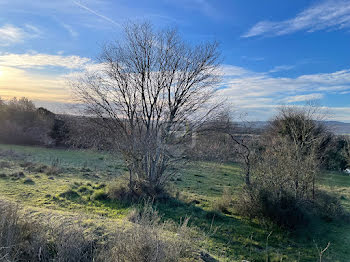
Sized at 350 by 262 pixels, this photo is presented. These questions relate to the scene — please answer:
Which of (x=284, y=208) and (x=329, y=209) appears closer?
(x=284, y=208)

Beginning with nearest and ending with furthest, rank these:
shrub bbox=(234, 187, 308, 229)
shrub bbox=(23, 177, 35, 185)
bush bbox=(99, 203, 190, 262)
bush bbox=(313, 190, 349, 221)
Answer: bush bbox=(99, 203, 190, 262) < shrub bbox=(234, 187, 308, 229) < bush bbox=(313, 190, 349, 221) < shrub bbox=(23, 177, 35, 185)

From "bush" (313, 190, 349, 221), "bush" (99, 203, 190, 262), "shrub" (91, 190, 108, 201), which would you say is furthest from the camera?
"shrub" (91, 190, 108, 201)

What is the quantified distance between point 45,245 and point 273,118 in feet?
102

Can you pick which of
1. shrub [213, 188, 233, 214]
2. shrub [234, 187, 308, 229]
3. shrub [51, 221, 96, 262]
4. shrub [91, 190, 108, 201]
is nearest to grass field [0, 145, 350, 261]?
shrub [91, 190, 108, 201]

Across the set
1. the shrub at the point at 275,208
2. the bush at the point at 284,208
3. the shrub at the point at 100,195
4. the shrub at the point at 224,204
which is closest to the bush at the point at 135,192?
the shrub at the point at 100,195

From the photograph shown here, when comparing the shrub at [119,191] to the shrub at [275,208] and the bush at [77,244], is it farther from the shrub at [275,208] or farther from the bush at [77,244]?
the bush at [77,244]

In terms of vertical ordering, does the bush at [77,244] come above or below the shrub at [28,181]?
above

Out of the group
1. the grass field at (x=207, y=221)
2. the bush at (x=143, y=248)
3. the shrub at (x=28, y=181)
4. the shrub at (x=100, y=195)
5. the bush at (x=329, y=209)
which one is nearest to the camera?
the bush at (x=143, y=248)

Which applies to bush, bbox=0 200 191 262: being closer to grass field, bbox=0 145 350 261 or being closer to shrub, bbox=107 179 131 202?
grass field, bbox=0 145 350 261

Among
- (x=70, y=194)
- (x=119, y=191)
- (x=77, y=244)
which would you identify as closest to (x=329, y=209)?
(x=119, y=191)

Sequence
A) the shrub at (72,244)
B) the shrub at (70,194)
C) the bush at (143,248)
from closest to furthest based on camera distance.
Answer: the bush at (143,248)
the shrub at (72,244)
the shrub at (70,194)

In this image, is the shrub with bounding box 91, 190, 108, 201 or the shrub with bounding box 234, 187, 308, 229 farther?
the shrub with bounding box 91, 190, 108, 201

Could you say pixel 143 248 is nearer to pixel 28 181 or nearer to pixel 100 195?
pixel 100 195

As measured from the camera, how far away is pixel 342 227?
9781 mm
